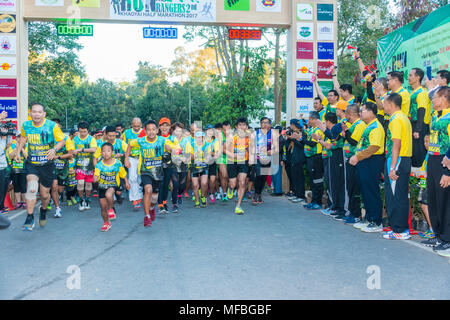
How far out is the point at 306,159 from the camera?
1069 cm

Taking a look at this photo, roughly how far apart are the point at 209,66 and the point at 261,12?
38.8m

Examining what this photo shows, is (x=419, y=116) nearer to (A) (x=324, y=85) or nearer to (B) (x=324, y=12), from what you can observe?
(A) (x=324, y=85)

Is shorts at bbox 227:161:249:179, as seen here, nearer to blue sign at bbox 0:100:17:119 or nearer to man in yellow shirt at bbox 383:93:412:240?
man in yellow shirt at bbox 383:93:412:240

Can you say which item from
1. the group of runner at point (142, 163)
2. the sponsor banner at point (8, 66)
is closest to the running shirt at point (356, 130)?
the group of runner at point (142, 163)

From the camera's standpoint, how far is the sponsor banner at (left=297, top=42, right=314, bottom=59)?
44.2 ft

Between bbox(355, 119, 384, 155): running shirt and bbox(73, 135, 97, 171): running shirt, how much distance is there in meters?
6.27

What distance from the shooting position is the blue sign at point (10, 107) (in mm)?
12648

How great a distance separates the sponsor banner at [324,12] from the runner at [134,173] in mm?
6557

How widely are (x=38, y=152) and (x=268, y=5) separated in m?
8.51

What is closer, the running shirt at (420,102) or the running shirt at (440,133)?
the running shirt at (440,133)

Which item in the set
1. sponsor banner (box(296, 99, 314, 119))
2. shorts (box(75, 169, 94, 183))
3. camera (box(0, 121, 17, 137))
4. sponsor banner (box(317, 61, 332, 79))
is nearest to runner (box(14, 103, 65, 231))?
shorts (box(75, 169, 94, 183))

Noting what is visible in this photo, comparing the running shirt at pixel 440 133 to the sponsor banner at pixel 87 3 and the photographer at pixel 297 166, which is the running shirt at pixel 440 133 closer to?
the photographer at pixel 297 166
